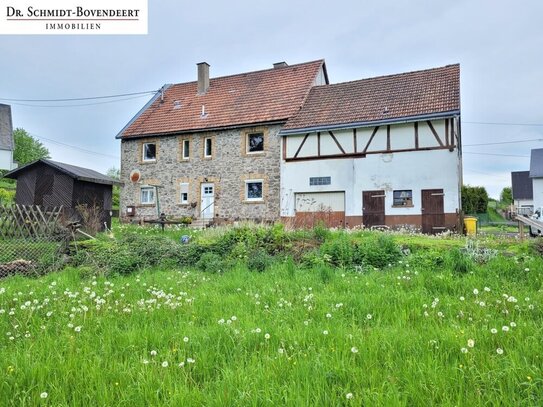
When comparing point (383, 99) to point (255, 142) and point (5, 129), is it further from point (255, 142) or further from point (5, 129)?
point (5, 129)

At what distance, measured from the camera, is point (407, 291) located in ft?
16.2

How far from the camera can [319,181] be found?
2014cm

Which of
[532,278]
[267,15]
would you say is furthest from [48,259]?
[267,15]

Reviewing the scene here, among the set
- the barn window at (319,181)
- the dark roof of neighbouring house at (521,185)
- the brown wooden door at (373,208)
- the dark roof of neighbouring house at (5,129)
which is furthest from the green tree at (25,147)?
the dark roof of neighbouring house at (521,185)

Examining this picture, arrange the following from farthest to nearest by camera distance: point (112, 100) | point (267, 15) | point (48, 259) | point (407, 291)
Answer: point (112, 100) < point (267, 15) < point (48, 259) < point (407, 291)

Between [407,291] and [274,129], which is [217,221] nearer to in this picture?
[274,129]

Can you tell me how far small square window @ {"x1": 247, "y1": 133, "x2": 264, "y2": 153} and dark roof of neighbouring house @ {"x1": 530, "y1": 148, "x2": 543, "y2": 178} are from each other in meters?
32.1

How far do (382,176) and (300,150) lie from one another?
4867mm

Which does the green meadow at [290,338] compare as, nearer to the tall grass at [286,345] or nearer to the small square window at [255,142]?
the tall grass at [286,345]

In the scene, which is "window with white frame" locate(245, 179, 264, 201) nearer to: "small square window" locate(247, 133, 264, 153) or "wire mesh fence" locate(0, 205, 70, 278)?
"small square window" locate(247, 133, 264, 153)

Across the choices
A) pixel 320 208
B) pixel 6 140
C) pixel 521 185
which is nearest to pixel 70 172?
pixel 320 208

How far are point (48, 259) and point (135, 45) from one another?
36.0 feet

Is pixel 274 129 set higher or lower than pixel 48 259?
higher

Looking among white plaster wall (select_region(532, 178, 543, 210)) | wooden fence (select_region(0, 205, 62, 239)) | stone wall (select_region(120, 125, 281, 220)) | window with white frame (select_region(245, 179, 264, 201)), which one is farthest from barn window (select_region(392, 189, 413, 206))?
white plaster wall (select_region(532, 178, 543, 210))
